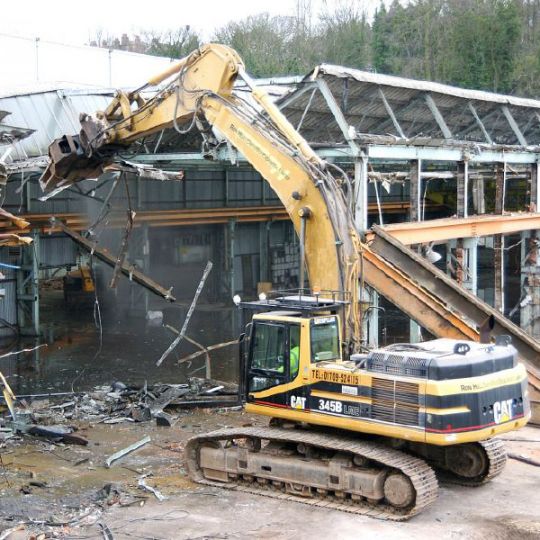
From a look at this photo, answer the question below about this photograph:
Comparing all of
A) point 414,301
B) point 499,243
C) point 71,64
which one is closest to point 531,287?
point 499,243

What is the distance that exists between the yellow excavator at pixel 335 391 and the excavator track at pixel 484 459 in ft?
0.06

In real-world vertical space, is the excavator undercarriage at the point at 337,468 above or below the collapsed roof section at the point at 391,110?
below

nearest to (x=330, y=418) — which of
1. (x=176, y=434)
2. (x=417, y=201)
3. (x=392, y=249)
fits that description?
(x=176, y=434)

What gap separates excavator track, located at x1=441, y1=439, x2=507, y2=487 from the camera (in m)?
11.3

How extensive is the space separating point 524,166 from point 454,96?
409 cm

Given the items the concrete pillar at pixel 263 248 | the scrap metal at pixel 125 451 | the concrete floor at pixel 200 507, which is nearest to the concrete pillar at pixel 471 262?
the concrete floor at pixel 200 507

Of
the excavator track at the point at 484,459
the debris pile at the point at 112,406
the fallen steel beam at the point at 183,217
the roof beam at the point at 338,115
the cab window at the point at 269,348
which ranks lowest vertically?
the debris pile at the point at 112,406

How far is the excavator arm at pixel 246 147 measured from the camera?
38.7ft

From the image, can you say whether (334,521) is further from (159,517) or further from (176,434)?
(176,434)

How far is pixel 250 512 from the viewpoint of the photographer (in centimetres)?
1052

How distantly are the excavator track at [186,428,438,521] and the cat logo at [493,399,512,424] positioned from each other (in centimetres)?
106

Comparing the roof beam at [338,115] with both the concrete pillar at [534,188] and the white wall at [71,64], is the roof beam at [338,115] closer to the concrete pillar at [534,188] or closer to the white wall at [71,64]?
the concrete pillar at [534,188]

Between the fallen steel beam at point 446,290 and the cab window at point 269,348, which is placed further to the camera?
the fallen steel beam at point 446,290

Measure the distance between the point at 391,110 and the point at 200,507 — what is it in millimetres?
11982
